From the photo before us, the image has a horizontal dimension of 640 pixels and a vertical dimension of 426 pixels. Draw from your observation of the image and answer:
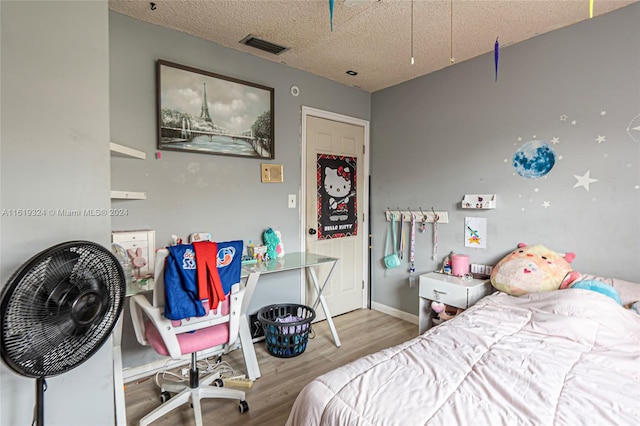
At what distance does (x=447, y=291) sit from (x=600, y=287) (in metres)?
0.98

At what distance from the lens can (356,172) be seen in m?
3.66

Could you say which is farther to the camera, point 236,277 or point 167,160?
point 167,160

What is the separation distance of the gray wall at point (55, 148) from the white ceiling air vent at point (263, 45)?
4.46ft

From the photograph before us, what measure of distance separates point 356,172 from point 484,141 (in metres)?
1.33

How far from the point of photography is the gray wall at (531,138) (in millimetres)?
2133

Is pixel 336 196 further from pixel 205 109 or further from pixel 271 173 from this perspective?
pixel 205 109

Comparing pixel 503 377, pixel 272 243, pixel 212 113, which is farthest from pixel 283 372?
pixel 212 113

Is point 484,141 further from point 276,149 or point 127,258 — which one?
point 127,258

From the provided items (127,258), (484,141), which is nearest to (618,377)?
(484,141)

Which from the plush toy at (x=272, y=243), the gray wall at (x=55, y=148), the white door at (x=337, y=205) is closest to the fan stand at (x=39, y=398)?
the gray wall at (x=55, y=148)

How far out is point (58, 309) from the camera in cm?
105

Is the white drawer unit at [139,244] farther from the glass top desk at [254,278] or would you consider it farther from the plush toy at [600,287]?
the plush toy at [600,287]

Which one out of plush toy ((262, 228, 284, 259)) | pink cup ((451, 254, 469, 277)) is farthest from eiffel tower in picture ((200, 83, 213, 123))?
pink cup ((451, 254, 469, 277))

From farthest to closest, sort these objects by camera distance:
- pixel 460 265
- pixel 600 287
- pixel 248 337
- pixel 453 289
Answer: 1. pixel 460 265
2. pixel 453 289
3. pixel 248 337
4. pixel 600 287
